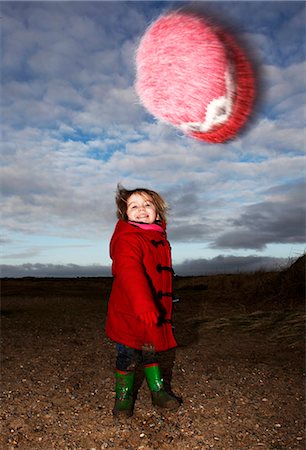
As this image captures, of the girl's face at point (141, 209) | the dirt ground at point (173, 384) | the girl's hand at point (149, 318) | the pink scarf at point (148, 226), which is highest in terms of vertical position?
the girl's face at point (141, 209)

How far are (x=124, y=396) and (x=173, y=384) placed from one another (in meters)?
0.87

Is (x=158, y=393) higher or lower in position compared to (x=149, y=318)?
lower

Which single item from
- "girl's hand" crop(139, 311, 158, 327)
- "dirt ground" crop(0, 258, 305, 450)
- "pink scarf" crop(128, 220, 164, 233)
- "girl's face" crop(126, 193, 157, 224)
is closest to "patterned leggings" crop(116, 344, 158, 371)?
"dirt ground" crop(0, 258, 305, 450)

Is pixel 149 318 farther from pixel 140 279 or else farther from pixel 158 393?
pixel 158 393

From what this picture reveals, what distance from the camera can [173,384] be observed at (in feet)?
15.4

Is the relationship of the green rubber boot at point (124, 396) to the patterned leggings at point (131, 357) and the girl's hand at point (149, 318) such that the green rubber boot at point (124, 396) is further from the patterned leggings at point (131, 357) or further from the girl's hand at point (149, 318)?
the girl's hand at point (149, 318)

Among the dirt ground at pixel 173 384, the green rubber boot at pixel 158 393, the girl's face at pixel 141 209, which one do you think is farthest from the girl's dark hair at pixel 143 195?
the dirt ground at pixel 173 384

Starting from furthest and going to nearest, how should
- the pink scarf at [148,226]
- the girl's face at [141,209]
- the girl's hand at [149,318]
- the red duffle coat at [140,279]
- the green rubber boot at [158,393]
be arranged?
1. the girl's face at [141,209]
2. the pink scarf at [148,226]
3. the green rubber boot at [158,393]
4. the red duffle coat at [140,279]
5. the girl's hand at [149,318]

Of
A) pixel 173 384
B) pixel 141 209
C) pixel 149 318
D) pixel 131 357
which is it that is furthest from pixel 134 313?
pixel 173 384

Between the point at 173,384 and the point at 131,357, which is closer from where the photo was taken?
the point at 131,357

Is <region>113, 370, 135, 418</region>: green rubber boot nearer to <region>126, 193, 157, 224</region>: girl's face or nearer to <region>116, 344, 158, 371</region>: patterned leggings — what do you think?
<region>116, 344, 158, 371</region>: patterned leggings

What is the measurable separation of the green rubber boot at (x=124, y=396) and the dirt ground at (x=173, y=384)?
8cm

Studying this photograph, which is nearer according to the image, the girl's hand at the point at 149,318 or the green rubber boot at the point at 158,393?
the girl's hand at the point at 149,318

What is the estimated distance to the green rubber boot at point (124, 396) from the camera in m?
3.90
